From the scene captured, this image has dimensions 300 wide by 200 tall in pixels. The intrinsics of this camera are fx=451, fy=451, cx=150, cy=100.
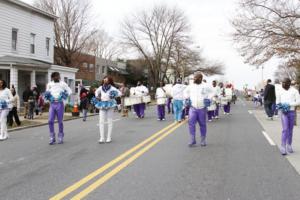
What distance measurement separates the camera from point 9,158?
32.8 ft

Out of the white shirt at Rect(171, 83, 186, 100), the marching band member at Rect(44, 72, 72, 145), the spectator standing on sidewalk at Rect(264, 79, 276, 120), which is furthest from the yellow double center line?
the spectator standing on sidewalk at Rect(264, 79, 276, 120)

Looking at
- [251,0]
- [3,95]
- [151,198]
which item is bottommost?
[151,198]

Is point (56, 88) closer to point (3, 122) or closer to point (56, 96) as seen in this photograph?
point (56, 96)

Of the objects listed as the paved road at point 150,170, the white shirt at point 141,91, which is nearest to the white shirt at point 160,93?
the white shirt at point 141,91

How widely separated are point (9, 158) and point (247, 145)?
19.1ft

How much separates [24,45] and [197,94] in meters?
22.5

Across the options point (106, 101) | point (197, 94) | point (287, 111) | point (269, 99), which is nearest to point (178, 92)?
point (269, 99)

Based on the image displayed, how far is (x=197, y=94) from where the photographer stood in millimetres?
11125

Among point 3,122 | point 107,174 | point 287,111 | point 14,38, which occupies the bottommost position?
point 107,174

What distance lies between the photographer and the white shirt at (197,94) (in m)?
11.1

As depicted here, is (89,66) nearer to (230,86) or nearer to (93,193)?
(230,86)

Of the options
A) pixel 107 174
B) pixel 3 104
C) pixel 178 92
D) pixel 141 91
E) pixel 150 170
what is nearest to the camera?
pixel 107 174

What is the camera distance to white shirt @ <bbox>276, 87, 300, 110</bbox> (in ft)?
32.9

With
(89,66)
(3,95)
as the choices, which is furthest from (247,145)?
(89,66)
